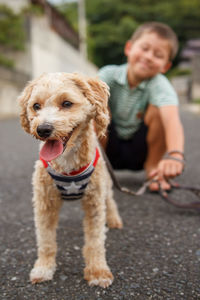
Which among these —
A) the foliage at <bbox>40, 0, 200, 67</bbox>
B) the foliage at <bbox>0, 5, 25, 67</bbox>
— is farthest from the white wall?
the foliage at <bbox>40, 0, 200, 67</bbox>

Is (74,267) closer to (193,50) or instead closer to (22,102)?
(22,102)

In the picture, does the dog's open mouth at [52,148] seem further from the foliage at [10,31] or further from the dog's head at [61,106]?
the foliage at [10,31]

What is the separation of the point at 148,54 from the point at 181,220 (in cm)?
171

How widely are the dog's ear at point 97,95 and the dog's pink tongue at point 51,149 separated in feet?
1.11

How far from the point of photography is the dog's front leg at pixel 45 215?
6.75ft

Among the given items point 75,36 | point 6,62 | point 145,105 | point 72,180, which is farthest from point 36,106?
point 75,36

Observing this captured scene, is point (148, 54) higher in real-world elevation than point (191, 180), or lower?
higher

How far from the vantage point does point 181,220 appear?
2.86 m

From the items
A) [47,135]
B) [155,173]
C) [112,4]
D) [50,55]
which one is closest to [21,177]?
[155,173]

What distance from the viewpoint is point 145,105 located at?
3.56 m

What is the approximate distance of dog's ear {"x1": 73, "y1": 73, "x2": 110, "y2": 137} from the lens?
1963 millimetres

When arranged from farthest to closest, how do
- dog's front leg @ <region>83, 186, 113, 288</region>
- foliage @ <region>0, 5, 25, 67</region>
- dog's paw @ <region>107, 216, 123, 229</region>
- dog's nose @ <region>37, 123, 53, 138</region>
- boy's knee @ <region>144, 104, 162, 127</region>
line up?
foliage @ <region>0, 5, 25, 67</region> < boy's knee @ <region>144, 104, 162, 127</region> < dog's paw @ <region>107, 216, 123, 229</region> < dog's front leg @ <region>83, 186, 113, 288</region> < dog's nose @ <region>37, 123, 53, 138</region>

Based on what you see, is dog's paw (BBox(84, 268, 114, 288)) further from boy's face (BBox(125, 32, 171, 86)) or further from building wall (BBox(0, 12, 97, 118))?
building wall (BBox(0, 12, 97, 118))

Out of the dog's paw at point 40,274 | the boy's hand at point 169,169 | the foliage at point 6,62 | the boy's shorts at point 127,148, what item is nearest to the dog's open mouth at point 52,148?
the dog's paw at point 40,274
